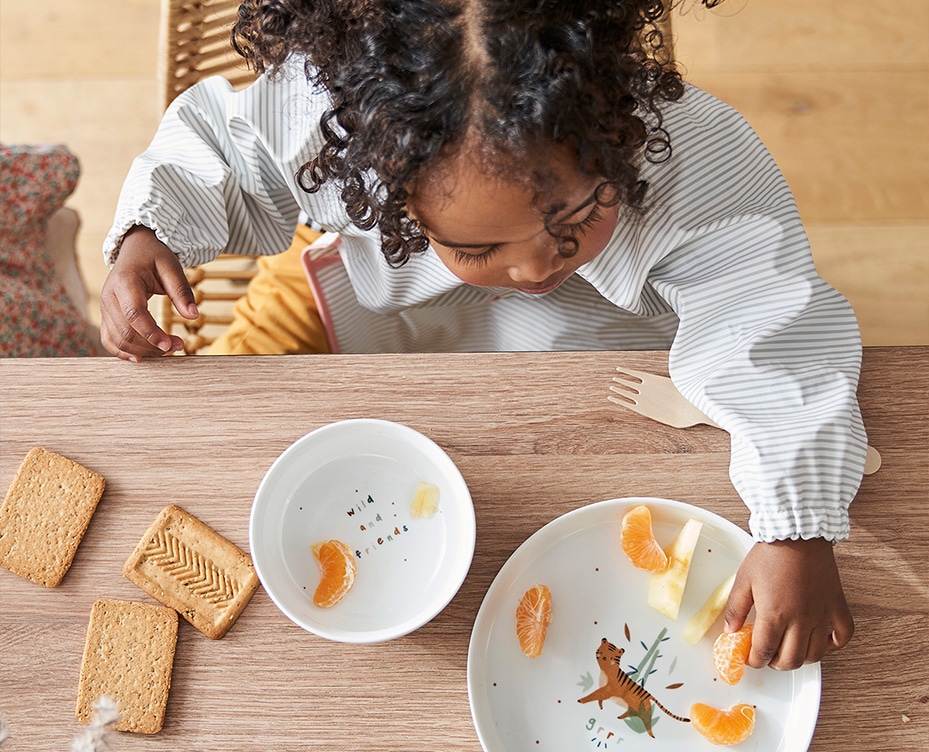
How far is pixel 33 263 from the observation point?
1094 millimetres

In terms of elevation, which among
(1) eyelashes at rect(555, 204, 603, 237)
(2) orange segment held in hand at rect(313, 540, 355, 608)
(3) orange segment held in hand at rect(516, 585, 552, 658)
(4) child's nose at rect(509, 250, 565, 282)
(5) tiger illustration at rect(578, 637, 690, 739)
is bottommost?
(5) tiger illustration at rect(578, 637, 690, 739)

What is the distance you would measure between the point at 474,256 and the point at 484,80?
0.16m

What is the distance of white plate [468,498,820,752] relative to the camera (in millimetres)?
697

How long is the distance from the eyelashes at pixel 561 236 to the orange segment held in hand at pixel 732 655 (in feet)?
1.23

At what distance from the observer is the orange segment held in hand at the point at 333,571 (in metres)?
0.72

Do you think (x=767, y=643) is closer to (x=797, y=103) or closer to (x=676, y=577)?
(x=676, y=577)

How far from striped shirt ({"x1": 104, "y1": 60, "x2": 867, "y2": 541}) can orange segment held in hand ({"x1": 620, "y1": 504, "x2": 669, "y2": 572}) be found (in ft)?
0.29

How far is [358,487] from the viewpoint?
76cm

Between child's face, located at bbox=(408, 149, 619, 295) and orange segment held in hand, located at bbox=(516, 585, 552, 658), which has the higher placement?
child's face, located at bbox=(408, 149, 619, 295)

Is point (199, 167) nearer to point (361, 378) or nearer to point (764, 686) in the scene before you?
point (361, 378)

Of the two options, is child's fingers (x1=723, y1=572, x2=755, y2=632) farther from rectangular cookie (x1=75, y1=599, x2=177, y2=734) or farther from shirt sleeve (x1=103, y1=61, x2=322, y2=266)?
shirt sleeve (x1=103, y1=61, x2=322, y2=266)

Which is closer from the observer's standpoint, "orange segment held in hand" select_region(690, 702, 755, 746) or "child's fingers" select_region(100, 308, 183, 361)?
"orange segment held in hand" select_region(690, 702, 755, 746)

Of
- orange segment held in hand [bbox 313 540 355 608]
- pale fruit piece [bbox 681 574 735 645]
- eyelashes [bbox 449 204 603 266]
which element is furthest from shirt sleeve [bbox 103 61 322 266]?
pale fruit piece [bbox 681 574 735 645]

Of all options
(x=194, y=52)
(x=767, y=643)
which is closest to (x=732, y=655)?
(x=767, y=643)
